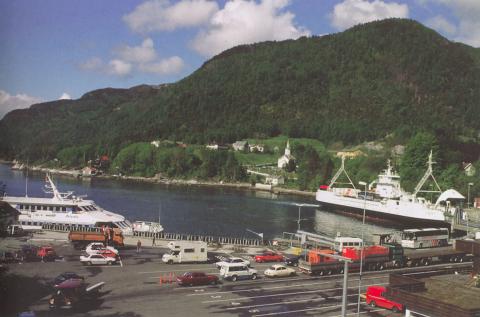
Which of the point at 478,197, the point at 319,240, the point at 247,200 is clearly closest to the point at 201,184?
the point at 247,200

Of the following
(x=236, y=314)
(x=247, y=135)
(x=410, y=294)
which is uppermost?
(x=247, y=135)

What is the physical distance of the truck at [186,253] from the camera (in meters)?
33.5

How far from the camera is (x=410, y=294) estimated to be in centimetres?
2105

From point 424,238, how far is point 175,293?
1097 inches

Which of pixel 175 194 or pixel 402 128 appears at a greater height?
pixel 402 128

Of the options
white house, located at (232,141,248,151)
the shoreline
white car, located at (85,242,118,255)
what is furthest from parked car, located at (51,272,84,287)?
white house, located at (232,141,248,151)

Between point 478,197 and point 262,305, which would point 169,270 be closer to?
point 262,305

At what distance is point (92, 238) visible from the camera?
122 feet

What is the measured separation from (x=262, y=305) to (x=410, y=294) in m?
7.70

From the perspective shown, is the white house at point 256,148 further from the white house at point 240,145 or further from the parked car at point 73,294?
the parked car at point 73,294

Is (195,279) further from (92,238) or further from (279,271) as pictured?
(92,238)

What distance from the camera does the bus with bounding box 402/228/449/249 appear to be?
44500mm

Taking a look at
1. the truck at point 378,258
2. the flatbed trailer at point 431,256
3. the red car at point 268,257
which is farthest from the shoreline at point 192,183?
the red car at point 268,257

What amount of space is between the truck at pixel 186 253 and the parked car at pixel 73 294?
708 cm
